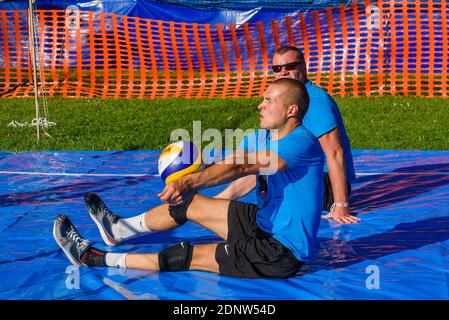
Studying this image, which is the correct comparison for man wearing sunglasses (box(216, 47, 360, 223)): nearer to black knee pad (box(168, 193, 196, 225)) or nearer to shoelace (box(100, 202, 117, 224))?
black knee pad (box(168, 193, 196, 225))

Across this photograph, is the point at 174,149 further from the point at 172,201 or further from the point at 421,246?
the point at 421,246

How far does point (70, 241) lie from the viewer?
21.3 ft

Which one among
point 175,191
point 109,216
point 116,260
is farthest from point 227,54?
point 175,191

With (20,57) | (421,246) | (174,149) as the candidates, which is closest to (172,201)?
(174,149)

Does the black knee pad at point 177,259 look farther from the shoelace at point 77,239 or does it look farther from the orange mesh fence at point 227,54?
the orange mesh fence at point 227,54

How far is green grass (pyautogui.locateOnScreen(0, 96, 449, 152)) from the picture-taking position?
1180 centimetres

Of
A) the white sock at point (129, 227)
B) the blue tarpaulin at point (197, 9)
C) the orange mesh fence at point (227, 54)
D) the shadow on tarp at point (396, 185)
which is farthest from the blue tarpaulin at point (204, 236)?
the blue tarpaulin at point (197, 9)

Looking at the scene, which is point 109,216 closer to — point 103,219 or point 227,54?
point 103,219

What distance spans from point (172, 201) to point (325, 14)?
12330mm

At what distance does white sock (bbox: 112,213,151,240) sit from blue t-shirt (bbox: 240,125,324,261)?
1252 millimetres

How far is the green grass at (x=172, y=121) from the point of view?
1180 cm

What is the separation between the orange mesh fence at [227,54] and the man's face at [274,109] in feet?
33.2

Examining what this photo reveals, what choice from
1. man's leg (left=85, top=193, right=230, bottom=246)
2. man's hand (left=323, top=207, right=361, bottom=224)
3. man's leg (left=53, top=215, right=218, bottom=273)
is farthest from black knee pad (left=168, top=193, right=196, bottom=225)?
man's hand (left=323, top=207, right=361, bottom=224)

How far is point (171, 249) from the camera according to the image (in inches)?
248
